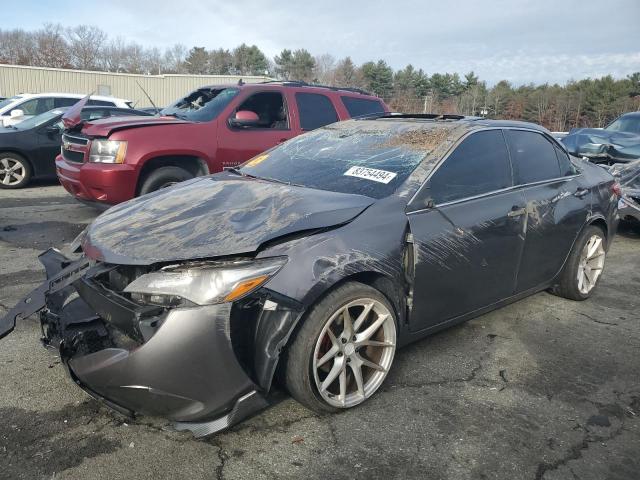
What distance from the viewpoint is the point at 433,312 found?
10.8 feet

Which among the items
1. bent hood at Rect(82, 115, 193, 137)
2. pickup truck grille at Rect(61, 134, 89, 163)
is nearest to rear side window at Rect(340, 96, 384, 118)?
bent hood at Rect(82, 115, 193, 137)

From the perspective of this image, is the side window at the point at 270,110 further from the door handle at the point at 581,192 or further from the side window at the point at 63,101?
the side window at the point at 63,101

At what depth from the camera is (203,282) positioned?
7.95 feet

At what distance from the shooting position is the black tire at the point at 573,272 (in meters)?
4.50

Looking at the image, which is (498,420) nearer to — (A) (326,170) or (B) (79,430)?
(A) (326,170)

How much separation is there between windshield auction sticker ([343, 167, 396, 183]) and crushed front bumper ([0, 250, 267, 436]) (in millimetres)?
1384

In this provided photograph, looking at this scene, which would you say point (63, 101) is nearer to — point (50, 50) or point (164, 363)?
point (164, 363)

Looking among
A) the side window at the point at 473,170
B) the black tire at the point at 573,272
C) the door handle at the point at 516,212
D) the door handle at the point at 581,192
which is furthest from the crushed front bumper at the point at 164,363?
the door handle at the point at 581,192

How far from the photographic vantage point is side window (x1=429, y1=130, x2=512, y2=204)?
11.1 feet

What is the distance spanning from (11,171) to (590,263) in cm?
888

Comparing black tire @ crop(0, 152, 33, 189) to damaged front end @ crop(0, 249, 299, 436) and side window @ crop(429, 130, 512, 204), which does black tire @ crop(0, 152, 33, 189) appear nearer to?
damaged front end @ crop(0, 249, 299, 436)

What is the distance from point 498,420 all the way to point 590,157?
943 centimetres

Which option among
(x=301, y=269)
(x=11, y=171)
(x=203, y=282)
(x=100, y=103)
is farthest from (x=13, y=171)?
(x=301, y=269)

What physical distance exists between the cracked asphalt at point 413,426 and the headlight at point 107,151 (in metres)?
2.45
